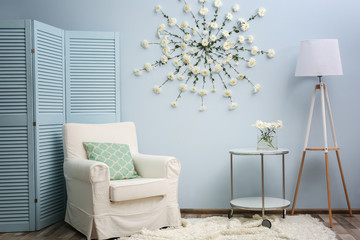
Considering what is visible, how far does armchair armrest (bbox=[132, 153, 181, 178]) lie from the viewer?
3.32 m

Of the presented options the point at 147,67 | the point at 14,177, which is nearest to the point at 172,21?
the point at 147,67

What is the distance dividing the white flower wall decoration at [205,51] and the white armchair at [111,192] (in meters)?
0.83

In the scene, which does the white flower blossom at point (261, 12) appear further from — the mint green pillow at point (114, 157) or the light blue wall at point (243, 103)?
the mint green pillow at point (114, 157)

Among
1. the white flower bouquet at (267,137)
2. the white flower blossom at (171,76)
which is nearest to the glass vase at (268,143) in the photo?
the white flower bouquet at (267,137)

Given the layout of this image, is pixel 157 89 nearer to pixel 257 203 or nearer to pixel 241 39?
pixel 241 39

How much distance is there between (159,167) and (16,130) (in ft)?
4.10

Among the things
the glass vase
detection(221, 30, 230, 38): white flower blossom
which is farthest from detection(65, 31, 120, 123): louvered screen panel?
the glass vase

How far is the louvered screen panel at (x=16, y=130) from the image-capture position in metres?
3.40

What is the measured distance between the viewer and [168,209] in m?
3.39

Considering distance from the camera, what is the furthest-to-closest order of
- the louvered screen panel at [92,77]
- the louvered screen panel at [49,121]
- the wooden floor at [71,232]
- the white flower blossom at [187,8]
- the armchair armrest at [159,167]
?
the white flower blossom at [187,8]
the louvered screen panel at [92,77]
the louvered screen panel at [49,121]
the armchair armrest at [159,167]
the wooden floor at [71,232]

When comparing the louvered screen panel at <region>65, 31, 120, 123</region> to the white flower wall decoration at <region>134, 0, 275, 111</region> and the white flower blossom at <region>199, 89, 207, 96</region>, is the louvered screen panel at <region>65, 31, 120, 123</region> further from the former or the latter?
the white flower blossom at <region>199, 89, 207, 96</region>

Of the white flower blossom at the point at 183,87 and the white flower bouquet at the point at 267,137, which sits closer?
the white flower bouquet at the point at 267,137

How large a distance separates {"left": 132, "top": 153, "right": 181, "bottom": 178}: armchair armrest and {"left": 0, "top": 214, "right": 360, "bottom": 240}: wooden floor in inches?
29.1

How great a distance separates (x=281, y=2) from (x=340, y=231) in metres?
2.21
